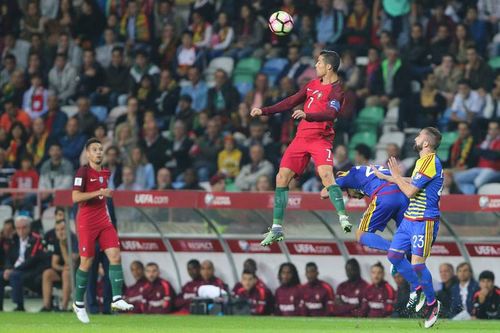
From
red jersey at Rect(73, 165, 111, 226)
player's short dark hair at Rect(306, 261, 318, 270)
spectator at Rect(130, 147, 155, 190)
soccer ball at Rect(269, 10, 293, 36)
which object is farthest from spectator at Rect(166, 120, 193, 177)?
soccer ball at Rect(269, 10, 293, 36)

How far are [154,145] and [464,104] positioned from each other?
5655mm

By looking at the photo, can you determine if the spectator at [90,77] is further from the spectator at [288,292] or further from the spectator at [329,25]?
the spectator at [288,292]

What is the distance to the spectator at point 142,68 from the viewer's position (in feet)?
88.0

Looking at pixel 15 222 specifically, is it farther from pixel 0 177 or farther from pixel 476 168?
pixel 476 168

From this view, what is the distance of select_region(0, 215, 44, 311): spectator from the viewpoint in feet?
69.4

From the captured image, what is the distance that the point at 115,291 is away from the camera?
17312 mm

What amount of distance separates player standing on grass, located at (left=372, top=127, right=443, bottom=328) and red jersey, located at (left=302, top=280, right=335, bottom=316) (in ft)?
15.8

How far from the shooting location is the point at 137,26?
27.9 metres

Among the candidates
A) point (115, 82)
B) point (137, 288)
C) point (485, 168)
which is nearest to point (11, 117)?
point (115, 82)

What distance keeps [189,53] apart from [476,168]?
7.11 m

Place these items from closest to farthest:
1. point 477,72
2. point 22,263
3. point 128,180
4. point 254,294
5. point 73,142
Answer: point 254,294 → point 22,263 → point 128,180 → point 477,72 → point 73,142

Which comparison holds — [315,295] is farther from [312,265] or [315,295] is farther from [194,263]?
[194,263]

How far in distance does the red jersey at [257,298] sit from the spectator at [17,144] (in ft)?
22.3

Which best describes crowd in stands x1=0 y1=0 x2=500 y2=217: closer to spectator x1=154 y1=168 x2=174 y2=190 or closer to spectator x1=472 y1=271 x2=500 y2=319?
spectator x1=154 y1=168 x2=174 y2=190
